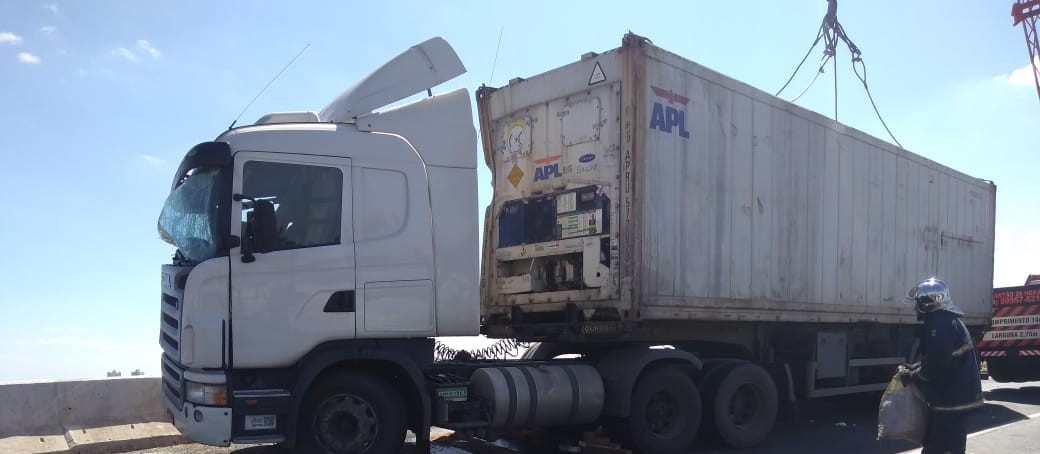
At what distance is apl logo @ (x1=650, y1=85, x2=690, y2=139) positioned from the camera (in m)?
7.47

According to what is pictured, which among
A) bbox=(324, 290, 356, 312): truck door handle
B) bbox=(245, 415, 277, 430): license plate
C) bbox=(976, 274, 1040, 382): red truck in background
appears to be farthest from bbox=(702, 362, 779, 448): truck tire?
bbox=(976, 274, 1040, 382): red truck in background

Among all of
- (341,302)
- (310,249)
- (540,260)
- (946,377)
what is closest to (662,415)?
(540,260)

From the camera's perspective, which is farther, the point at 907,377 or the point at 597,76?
the point at 597,76

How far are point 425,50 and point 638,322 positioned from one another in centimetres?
306

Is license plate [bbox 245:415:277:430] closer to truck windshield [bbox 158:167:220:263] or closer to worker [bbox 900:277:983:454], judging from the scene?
truck windshield [bbox 158:167:220:263]

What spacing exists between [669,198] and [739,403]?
2.40 metres

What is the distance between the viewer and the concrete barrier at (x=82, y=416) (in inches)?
287

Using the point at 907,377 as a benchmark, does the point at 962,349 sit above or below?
above

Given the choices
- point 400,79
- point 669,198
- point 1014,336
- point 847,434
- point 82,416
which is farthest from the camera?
point 1014,336

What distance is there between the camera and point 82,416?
771 centimetres

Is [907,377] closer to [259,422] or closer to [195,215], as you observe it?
[259,422]

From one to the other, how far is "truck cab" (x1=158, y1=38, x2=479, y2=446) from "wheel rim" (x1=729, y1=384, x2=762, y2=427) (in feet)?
11.1

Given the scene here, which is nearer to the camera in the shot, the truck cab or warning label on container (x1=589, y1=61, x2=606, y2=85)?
the truck cab

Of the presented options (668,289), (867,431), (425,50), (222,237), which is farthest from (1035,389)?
(222,237)
